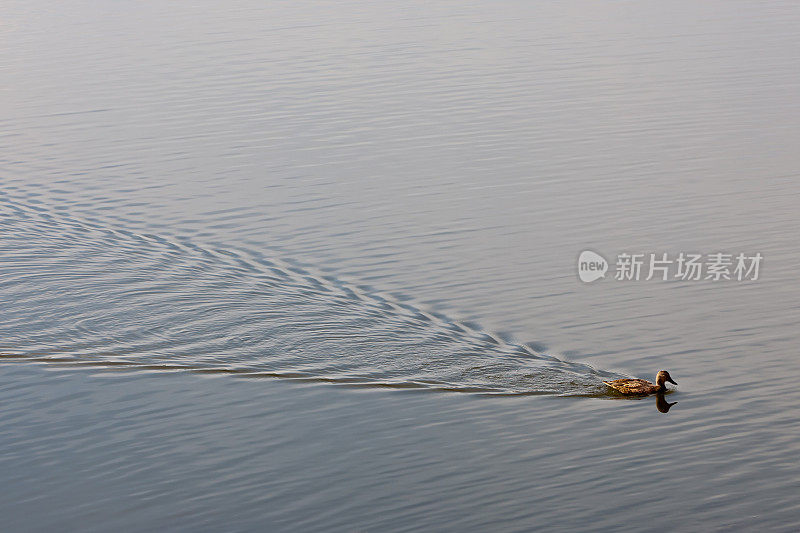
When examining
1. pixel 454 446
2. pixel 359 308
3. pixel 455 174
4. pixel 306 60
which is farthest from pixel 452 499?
pixel 306 60

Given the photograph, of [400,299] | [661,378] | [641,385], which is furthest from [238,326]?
[661,378]

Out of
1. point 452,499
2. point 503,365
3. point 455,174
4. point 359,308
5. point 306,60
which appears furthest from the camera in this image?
point 306,60

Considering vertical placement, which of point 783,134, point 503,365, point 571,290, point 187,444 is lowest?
point 187,444

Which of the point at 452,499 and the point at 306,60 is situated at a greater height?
the point at 306,60

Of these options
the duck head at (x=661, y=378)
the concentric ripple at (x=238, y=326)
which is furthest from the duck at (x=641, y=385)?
the concentric ripple at (x=238, y=326)

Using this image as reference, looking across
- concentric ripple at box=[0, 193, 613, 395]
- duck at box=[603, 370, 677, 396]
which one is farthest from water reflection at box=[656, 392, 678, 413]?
concentric ripple at box=[0, 193, 613, 395]

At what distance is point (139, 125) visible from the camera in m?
35.3

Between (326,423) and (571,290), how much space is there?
657cm

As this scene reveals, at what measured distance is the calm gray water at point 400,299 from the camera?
1416cm

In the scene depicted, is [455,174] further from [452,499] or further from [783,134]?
[452,499]

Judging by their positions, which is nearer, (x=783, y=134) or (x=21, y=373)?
(x=21, y=373)

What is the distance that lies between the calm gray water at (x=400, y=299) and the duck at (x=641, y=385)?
0.61 feet

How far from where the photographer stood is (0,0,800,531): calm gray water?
14.2 m

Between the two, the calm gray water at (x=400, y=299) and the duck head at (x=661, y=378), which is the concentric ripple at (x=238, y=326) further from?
the duck head at (x=661, y=378)
